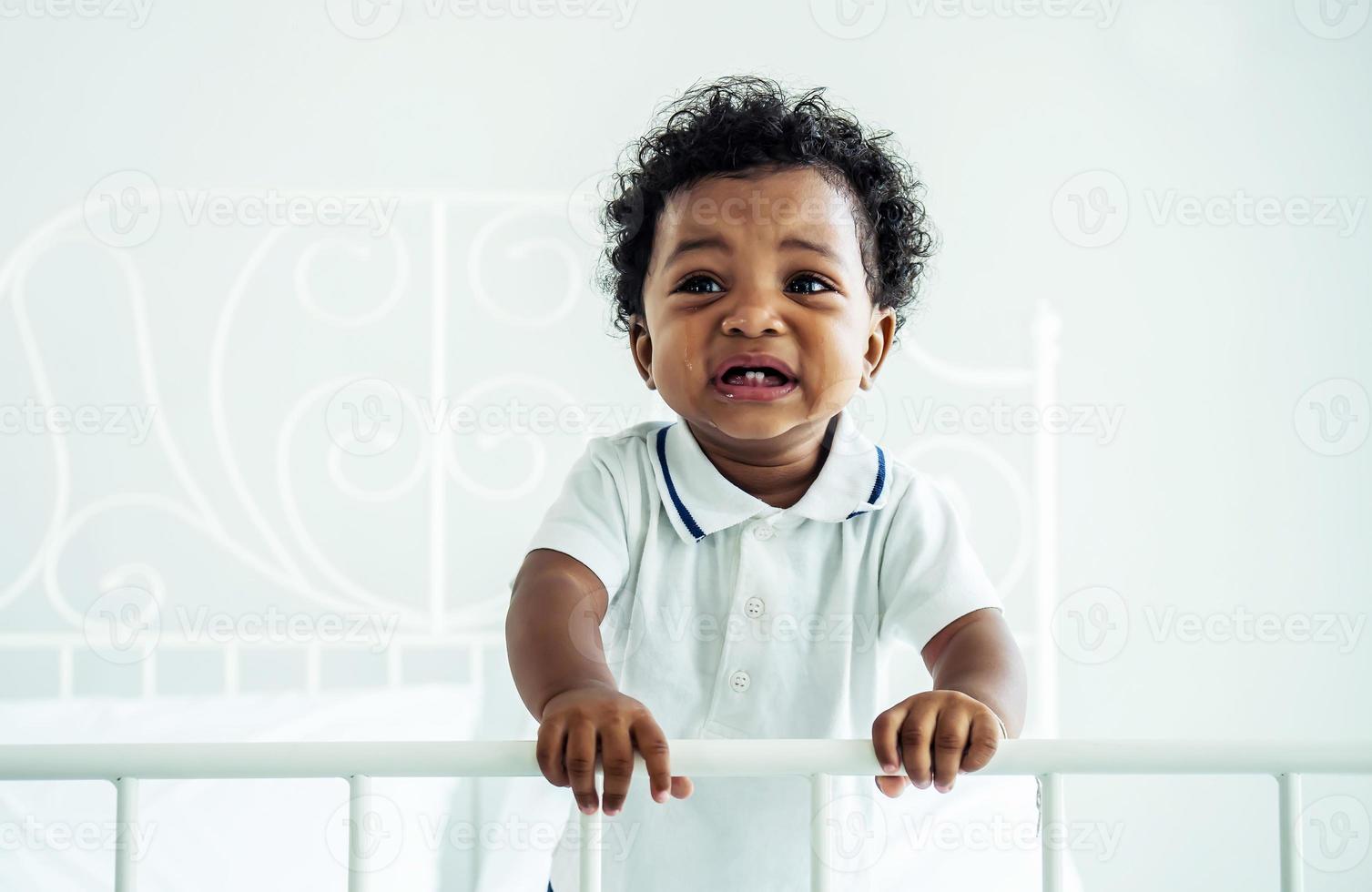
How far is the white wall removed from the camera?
180 centimetres

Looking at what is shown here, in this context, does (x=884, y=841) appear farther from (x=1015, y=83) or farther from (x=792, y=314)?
(x=1015, y=83)

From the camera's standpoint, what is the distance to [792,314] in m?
0.80

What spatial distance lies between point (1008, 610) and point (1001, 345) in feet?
1.49

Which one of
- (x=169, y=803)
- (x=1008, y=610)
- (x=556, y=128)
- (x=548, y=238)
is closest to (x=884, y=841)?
(x=1008, y=610)
